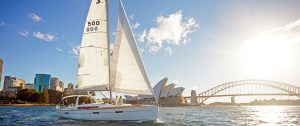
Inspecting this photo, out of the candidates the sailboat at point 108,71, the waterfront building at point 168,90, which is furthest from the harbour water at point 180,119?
the waterfront building at point 168,90

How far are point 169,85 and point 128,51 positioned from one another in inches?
6064

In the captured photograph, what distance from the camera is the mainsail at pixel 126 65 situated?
26766 mm

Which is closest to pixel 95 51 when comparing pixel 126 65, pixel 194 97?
pixel 126 65

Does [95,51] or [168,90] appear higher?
[95,51]

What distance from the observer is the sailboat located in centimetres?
2569

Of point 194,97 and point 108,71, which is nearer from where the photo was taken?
point 108,71

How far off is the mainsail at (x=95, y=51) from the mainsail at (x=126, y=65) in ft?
4.67

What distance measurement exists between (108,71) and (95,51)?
2.79 metres

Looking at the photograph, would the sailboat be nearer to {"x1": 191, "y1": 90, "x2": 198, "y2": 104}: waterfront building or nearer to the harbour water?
the harbour water

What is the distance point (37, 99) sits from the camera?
132 metres

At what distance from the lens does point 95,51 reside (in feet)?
96.2

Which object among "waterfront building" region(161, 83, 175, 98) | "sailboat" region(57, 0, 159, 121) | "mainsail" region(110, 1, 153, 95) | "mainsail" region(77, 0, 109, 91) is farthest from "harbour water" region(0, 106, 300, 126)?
"waterfront building" region(161, 83, 175, 98)

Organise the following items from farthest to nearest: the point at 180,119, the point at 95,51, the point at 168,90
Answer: the point at 168,90, the point at 180,119, the point at 95,51

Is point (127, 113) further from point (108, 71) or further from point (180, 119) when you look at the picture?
point (180, 119)
